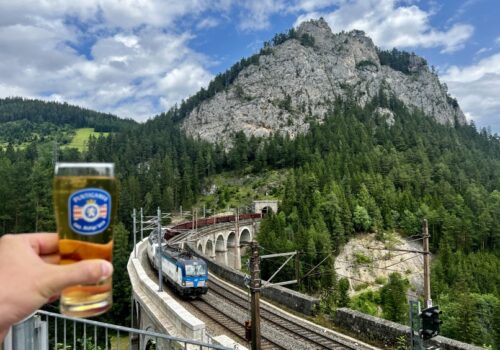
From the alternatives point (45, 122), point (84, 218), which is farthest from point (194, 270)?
point (45, 122)

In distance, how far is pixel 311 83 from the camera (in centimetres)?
15688

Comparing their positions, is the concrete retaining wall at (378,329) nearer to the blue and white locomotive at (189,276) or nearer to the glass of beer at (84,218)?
the blue and white locomotive at (189,276)

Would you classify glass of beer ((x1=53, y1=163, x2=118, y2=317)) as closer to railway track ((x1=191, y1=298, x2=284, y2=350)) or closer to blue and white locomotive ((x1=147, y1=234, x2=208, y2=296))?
railway track ((x1=191, y1=298, x2=284, y2=350))

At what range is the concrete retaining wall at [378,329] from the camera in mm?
13838

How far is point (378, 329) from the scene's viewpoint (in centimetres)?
1611

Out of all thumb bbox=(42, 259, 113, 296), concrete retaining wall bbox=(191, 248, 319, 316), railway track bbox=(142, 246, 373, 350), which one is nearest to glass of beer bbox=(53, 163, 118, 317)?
thumb bbox=(42, 259, 113, 296)

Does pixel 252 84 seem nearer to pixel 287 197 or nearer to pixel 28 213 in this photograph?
pixel 287 197

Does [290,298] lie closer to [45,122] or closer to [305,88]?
[305,88]

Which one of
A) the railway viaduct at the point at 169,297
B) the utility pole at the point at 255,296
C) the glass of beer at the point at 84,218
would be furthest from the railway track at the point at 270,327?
the glass of beer at the point at 84,218

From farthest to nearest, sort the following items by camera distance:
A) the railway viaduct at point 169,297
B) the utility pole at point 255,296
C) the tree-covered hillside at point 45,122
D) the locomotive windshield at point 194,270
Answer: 1. the tree-covered hillside at point 45,122
2. the locomotive windshield at point 194,270
3. the utility pole at point 255,296
4. the railway viaduct at point 169,297

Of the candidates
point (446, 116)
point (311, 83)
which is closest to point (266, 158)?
point (311, 83)

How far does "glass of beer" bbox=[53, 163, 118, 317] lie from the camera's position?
61.3 inches

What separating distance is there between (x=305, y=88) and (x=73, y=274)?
15974 cm

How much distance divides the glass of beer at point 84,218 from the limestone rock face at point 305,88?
5501 inches
